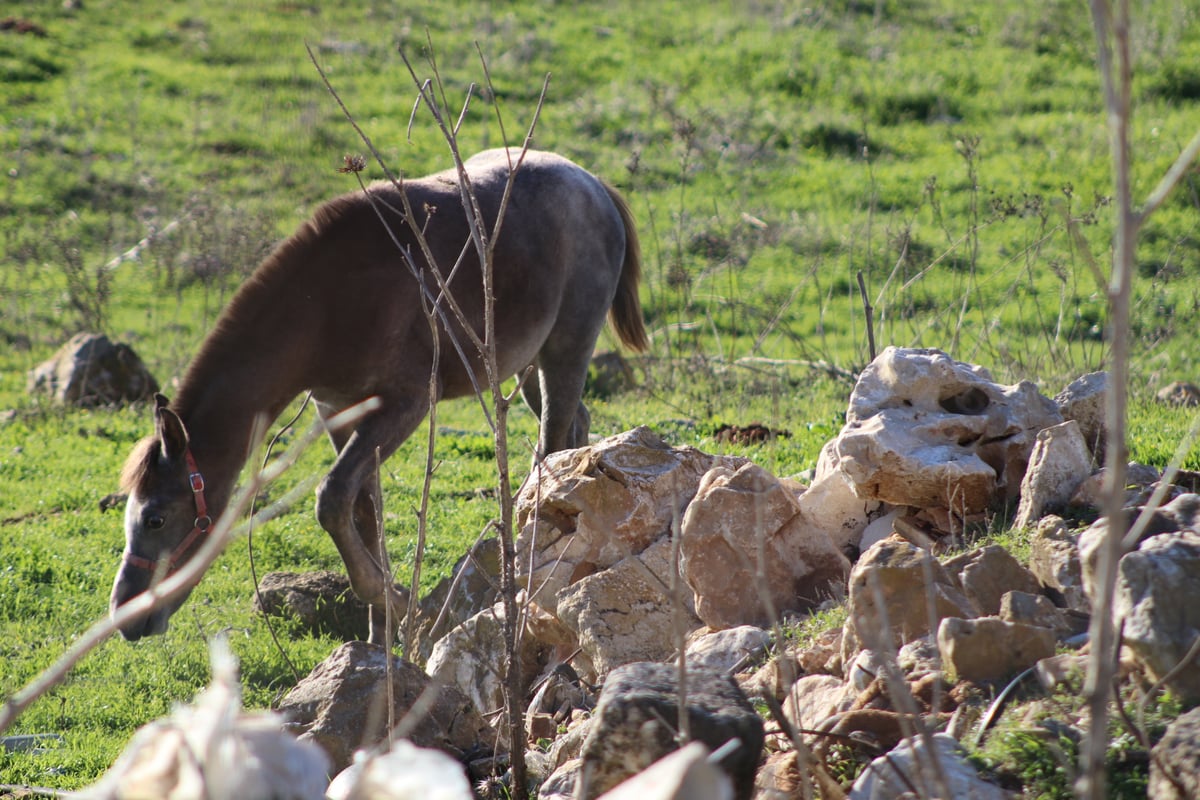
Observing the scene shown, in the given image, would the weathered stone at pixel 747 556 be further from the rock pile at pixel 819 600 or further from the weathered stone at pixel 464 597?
the weathered stone at pixel 464 597

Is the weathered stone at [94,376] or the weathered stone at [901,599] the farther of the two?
the weathered stone at [94,376]

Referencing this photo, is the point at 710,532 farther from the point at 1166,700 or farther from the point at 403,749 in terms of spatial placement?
the point at 403,749

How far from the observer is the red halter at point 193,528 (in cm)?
519

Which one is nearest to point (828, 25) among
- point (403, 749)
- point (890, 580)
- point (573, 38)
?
point (573, 38)

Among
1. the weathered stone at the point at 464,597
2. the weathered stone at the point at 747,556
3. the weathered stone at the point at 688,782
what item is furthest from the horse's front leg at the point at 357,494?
the weathered stone at the point at 688,782

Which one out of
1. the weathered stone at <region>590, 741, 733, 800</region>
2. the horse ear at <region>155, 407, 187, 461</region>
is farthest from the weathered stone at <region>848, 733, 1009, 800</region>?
the horse ear at <region>155, 407, 187, 461</region>

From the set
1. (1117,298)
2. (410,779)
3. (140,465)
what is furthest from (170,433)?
(1117,298)

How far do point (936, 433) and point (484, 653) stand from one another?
1851 mm

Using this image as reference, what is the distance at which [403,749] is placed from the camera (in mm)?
1548

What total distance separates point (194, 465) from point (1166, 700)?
415 cm

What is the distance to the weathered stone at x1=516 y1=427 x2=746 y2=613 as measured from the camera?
14.8 feet

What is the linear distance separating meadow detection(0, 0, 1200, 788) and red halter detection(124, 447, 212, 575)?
1.64 feet

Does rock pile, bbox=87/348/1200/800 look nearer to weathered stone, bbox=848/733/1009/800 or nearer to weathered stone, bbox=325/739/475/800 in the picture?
weathered stone, bbox=848/733/1009/800

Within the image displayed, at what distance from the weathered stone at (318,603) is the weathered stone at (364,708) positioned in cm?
185
